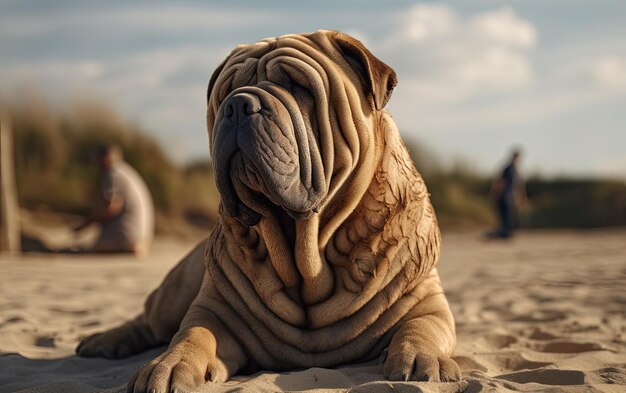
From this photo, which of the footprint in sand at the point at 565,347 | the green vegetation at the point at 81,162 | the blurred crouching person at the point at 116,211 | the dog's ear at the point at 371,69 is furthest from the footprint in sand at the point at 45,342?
the green vegetation at the point at 81,162

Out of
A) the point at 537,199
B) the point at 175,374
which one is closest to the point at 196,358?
the point at 175,374

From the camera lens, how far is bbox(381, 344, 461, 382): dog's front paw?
112 inches

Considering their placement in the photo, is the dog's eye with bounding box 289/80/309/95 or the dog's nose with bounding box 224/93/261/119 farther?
the dog's eye with bounding box 289/80/309/95

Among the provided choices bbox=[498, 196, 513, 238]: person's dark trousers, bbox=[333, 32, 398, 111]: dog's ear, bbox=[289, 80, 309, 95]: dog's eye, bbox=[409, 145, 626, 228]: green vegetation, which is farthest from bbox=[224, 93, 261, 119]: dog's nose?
bbox=[409, 145, 626, 228]: green vegetation

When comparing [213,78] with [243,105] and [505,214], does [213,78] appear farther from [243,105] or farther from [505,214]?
[505,214]

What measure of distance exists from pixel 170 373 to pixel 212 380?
0.77ft

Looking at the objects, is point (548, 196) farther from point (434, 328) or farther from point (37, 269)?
point (434, 328)

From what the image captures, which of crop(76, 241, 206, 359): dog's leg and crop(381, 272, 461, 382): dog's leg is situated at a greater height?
crop(381, 272, 461, 382): dog's leg

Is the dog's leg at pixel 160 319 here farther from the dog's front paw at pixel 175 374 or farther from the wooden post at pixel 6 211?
the wooden post at pixel 6 211

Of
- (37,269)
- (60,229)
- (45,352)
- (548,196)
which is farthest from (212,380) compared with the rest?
(548,196)

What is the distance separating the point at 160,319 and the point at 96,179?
13440 millimetres

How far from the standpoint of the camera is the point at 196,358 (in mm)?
3010

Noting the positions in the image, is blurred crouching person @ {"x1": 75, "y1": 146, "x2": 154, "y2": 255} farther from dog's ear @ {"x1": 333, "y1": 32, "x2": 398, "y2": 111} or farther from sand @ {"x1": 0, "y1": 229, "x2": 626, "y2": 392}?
dog's ear @ {"x1": 333, "y1": 32, "x2": 398, "y2": 111}

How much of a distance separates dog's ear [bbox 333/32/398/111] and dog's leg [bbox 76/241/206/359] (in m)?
1.43
